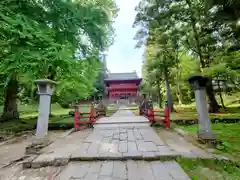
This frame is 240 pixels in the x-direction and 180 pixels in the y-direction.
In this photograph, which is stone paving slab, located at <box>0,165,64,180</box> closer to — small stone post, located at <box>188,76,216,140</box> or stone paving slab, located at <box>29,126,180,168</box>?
stone paving slab, located at <box>29,126,180,168</box>

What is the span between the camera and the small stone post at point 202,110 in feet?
13.5

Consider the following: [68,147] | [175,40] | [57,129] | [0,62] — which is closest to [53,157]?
[68,147]

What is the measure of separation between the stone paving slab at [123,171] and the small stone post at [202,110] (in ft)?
5.01

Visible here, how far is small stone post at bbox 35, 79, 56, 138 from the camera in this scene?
14.0 ft

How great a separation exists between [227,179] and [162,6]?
37.8 ft

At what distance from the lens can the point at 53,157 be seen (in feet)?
11.1

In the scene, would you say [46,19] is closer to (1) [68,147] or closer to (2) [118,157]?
(1) [68,147]

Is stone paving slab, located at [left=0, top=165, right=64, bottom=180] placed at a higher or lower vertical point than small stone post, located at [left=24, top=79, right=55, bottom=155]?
lower

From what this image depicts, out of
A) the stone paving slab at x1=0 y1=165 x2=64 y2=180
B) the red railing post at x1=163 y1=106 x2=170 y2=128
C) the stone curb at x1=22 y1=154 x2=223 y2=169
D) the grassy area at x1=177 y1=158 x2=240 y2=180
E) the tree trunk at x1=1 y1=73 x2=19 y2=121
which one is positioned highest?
the tree trunk at x1=1 y1=73 x2=19 y2=121

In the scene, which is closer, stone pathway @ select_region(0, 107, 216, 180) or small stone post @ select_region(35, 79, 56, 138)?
stone pathway @ select_region(0, 107, 216, 180)

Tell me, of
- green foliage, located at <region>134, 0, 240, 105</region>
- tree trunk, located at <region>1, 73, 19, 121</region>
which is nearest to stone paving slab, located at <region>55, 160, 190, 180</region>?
green foliage, located at <region>134, 0, 240, 105</region>

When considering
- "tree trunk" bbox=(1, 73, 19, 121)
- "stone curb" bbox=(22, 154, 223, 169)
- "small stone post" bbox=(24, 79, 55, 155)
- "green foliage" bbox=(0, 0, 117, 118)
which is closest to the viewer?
"stone curb" bbox=(22, 154, 223, 169)

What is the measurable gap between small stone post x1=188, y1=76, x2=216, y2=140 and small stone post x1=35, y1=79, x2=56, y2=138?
3772 millimetres

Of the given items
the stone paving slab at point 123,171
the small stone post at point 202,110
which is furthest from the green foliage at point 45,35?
the small stone post at point 202,110
